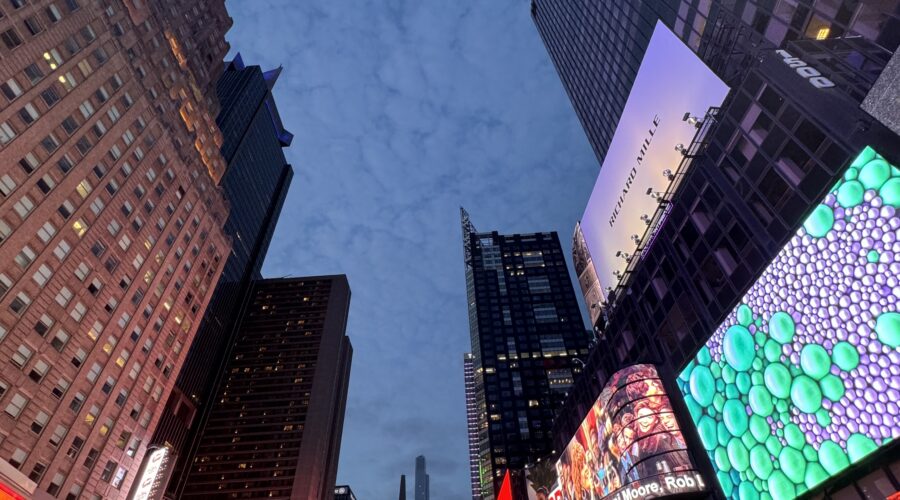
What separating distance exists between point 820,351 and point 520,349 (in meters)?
146

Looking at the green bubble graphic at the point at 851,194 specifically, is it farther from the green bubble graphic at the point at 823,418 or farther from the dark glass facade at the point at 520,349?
the dark glass facade at the point at 520,349

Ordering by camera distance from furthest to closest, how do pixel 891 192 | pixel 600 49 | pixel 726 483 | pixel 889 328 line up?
pixel 600 49 → pixel 726 483 → pixel 891 192 → pixel 889 328

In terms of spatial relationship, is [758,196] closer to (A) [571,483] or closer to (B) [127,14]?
(A) [571,483]

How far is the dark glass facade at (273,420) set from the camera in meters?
156

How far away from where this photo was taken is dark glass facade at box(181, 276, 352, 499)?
15612 centimetres

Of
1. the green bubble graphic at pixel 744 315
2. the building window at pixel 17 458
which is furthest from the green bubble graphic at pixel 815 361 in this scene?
the building window at pixel 17 458

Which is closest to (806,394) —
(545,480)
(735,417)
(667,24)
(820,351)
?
(820,351)

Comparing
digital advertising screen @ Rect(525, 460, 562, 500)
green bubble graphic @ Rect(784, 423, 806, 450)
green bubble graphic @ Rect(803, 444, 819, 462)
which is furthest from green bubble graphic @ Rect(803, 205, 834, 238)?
digital advertising screen @ Rect(525, 460, 562, 500)

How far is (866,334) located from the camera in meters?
18.2

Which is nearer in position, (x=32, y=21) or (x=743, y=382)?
(x=743, y=382)

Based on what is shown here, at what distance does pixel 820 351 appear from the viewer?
797 inches

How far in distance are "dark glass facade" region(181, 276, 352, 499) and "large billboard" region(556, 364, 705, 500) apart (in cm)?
13868

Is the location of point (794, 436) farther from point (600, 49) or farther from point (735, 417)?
point (600, 49)

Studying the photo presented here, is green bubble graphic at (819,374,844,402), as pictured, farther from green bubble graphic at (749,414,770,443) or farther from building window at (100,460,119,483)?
building window at (100,460,119,483)
